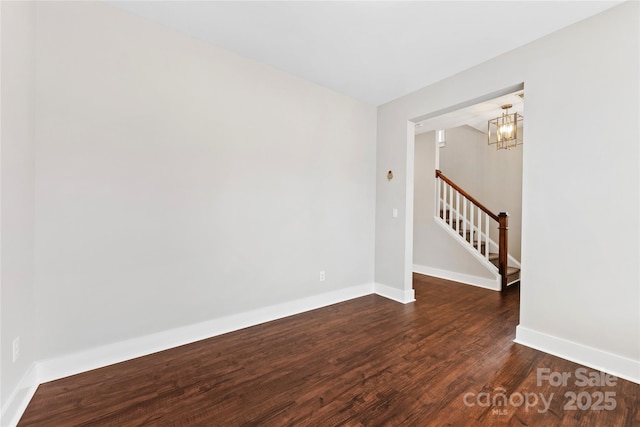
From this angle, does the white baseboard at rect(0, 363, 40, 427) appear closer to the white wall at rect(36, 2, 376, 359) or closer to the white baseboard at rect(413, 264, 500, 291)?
the white wall at rect(36, 2, 376, 359)

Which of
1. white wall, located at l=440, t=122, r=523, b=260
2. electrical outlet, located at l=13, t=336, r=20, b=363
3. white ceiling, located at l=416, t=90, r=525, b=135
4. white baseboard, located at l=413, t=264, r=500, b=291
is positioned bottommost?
white baseboard, located at l=413, t=264, r=500, b=291

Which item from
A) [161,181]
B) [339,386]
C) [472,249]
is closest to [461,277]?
[472,249]

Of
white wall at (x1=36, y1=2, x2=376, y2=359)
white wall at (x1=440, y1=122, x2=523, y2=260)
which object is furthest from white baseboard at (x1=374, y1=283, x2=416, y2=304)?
white wall at (x1=440, y1=122, x2=523, y2=260)

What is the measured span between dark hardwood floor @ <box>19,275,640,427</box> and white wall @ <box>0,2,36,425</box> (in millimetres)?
320

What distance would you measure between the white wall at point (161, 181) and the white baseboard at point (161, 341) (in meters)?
0.06

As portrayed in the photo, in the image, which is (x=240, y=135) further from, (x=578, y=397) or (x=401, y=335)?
(x=578, y=397)

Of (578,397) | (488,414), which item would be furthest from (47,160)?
(578,397)

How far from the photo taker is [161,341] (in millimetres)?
2285

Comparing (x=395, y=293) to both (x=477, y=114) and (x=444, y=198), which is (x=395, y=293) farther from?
(x=477, y=114)

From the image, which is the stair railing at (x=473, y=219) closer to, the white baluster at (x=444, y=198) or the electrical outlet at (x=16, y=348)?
the white baluster at (x=444, y=198)

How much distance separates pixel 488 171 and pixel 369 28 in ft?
15.9

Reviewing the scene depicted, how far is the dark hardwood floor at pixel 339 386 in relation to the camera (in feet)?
5.08

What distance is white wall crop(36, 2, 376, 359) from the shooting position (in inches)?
74.6

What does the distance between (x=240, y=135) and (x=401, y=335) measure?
8.17 ft
